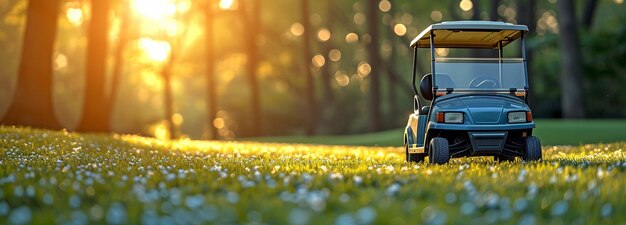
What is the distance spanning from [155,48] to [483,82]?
39035mm

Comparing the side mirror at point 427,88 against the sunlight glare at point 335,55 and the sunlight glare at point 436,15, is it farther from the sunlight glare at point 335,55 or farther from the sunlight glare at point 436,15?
the sunlight glare at point 335,55

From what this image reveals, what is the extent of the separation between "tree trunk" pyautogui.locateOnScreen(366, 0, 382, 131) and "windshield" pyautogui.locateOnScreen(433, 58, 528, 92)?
23722mm

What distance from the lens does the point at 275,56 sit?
52.8m

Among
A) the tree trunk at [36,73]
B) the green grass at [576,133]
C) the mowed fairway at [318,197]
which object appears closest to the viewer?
the mowed fairway at [318,197]

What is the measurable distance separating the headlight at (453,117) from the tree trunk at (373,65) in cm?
2519

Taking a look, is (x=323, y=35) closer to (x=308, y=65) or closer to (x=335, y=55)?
(x=335, y=55)

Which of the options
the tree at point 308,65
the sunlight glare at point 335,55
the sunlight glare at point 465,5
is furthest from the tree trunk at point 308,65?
the sunlight glare at point 335,55

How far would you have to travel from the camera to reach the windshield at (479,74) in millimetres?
11547

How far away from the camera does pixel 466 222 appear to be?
4.88m

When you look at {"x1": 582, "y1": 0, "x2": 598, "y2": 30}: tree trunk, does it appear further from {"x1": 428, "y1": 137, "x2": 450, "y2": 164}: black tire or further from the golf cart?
{"x1": 428, "y1": 137, "x2": 450, "y2": 164}: black tire

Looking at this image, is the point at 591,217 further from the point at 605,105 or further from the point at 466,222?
the point at 605,105

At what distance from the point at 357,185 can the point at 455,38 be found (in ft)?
19.7

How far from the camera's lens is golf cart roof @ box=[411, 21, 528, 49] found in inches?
449

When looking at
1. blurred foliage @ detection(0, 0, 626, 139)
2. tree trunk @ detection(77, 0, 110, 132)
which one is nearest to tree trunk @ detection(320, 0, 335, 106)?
blurred foliage @ detection(0, 0, 626, 139)
